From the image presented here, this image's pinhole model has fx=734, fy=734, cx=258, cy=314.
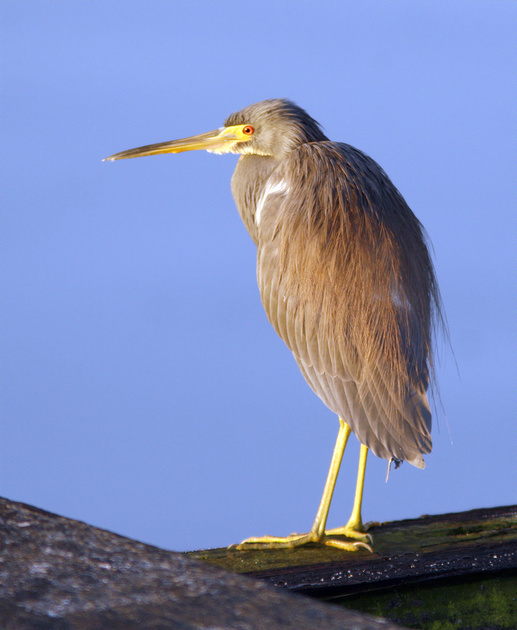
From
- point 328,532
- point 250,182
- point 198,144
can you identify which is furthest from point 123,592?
point 198,144

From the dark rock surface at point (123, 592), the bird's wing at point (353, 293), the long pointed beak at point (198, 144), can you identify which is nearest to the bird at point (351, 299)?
the bird's wing at point (353, 293)

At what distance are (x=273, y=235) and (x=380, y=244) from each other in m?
0.46

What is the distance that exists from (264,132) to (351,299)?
1.01 metres

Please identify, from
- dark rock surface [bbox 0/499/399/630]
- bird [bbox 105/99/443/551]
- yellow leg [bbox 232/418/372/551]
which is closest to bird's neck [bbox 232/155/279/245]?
bird [bbox 105/99/443/551]

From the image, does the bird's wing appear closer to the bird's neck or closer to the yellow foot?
the bird's neck

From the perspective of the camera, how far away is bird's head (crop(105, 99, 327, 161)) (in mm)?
3258

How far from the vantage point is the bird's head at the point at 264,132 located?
3.26 meters

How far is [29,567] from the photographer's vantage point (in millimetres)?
933

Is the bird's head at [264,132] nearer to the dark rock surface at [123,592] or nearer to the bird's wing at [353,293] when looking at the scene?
the bird's wing at [353,293]

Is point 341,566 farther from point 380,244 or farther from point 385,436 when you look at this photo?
point 380,244

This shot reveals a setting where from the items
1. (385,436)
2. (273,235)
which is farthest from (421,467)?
(273,235)

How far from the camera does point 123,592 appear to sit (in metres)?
0.89

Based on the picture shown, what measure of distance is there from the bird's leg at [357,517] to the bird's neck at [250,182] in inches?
44.2

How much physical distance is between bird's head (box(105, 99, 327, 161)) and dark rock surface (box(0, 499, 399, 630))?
2.50 meters
